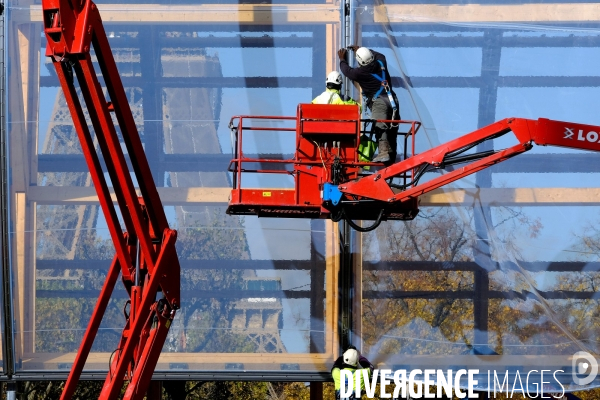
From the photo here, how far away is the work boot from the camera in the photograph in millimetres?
12195

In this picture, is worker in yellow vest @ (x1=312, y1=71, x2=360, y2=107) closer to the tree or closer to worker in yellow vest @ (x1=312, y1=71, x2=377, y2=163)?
worker in yellow vest @ (x1=312, y1=71, x2=377, y2=163)

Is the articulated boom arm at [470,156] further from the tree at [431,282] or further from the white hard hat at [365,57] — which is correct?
the tree at [431,282]

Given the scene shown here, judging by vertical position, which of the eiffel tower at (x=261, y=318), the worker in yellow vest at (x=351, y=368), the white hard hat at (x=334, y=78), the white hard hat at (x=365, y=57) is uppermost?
the white hard hat at (x=365, y=57)

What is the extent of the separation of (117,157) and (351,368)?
17.4 ft

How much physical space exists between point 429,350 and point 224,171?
175 inches

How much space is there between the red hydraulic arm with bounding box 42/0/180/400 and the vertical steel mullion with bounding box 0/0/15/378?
3.36 m

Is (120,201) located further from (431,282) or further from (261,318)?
(431,282)

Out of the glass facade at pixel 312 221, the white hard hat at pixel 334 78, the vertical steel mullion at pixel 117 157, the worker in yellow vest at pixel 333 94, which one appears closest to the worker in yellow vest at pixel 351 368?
the glass facade at pixel 312 221

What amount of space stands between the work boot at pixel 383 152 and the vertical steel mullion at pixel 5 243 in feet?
21.2

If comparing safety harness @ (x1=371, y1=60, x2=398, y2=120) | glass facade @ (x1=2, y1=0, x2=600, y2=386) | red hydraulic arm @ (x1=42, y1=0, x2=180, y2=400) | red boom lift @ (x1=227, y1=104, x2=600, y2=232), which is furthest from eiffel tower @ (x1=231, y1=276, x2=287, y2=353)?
safety harness @ (x1=371, y1=60, x2=398, y2=120)

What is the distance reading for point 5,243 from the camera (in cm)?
1480

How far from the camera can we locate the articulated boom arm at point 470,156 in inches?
425

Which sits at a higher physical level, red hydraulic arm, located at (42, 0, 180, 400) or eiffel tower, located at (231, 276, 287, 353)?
red hydraulic arm, located at (42, 0, 180, 400)

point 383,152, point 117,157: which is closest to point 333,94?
point 383,152
